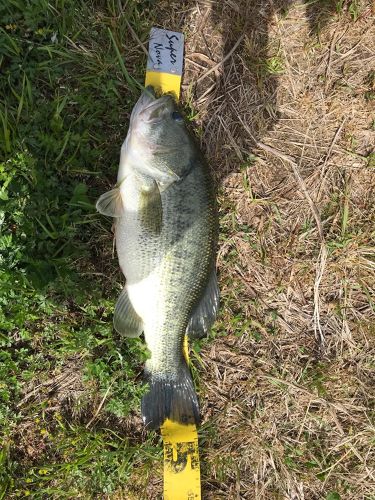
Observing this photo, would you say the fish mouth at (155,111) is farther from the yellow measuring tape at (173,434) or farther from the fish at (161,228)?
the yellow measuring tape at (173,434)

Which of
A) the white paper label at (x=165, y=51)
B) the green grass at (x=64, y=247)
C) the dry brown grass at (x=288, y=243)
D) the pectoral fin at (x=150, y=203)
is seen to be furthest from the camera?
the dry brown grass at (x=288, y=243)

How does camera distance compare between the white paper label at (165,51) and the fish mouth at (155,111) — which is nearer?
the fish mouth at (155,111)

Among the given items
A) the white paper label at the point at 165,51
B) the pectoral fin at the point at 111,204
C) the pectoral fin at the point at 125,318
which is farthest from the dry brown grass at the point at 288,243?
the pectoral fin at the point at 111,204

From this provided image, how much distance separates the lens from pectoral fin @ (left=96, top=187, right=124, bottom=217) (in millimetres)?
2785

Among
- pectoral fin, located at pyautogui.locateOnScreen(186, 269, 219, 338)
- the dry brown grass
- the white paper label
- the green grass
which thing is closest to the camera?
the green grass

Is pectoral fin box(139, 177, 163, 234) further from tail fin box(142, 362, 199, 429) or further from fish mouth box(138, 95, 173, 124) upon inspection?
tail fin box(142, 362, 199, 429)

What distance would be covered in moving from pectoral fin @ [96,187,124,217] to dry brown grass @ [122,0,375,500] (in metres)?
0.98

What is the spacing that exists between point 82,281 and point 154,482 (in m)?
1.65

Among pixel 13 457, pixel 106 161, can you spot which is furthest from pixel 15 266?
pixel 13 457

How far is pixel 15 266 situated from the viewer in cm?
284

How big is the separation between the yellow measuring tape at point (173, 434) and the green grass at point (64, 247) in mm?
120

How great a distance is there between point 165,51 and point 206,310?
2014mm

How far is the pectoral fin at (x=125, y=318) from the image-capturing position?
9.77 feet

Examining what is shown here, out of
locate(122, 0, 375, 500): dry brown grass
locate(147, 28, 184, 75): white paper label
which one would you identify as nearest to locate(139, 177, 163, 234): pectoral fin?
locate(122, 0, 375, 500): dry brown grass
